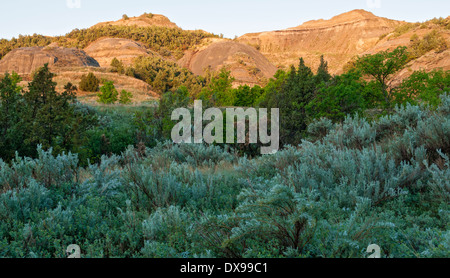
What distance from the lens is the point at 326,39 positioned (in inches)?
4941

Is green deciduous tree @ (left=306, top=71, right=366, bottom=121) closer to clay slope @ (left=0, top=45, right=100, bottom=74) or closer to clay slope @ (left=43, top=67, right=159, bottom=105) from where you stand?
clay slope @ (left=43, top=67, right=159, bottom=105)

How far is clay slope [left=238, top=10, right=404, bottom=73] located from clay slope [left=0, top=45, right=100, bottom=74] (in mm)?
68985

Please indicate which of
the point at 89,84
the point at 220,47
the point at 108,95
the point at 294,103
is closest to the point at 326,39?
the point at 220,47

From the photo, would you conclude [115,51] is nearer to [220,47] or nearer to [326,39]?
[220,47]

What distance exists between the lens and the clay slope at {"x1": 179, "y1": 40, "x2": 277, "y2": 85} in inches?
2319

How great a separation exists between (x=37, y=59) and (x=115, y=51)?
21653mm

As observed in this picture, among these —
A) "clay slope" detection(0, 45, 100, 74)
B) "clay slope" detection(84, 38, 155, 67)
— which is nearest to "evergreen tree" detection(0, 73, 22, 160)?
"clay slope" detection(0, 45, 100, 74)

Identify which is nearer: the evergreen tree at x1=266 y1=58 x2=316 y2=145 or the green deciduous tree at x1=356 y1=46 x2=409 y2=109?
the evergreen tree at x1=266 y1=58 x2=316 y2=145

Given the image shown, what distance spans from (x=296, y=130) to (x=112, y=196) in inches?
520

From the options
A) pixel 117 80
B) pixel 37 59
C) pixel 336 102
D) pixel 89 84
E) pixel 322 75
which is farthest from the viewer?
pixel 37 59

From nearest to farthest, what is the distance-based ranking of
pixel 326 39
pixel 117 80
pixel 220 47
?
pixel 117 80, pixel 220 47, pixel 326 39

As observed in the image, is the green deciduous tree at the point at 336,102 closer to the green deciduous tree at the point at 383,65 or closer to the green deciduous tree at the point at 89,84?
the green deciduous tree at the point at 383,65
